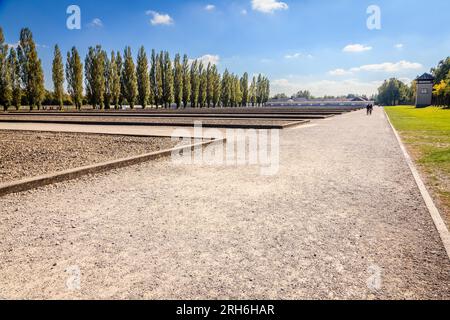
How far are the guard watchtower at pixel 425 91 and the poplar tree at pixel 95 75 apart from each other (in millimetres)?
88201

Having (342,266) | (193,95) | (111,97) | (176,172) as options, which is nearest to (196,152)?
(176,172)

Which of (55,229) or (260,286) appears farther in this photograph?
(55,229)

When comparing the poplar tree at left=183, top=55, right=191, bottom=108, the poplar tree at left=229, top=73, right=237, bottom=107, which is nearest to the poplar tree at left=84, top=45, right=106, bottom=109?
the poplar tree at left=183, top=55, right=191, bottom=108

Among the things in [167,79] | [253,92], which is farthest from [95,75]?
[253,92]

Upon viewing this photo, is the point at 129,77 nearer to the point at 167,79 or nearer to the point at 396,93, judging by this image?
the point at 167,79

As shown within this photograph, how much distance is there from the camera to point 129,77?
210 feet

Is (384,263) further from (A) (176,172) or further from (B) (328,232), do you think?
(A) (176,172)

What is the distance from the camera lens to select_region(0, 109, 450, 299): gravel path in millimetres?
2842

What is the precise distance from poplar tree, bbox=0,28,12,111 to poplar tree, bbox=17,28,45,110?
2.53 meters

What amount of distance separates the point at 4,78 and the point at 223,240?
56.3 m

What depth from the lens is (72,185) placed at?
624cm

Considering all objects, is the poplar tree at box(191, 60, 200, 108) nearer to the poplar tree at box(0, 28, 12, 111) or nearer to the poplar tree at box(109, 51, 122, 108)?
the poplar tree at box(109, 51, 122, 108)

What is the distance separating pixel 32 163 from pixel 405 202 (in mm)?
8299

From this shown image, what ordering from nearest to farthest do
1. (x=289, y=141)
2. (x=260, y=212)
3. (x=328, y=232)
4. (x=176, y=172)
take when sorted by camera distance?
(x=328, y=232), (x=260, y=212), (x=176, y=172), (x=289, y=141)
